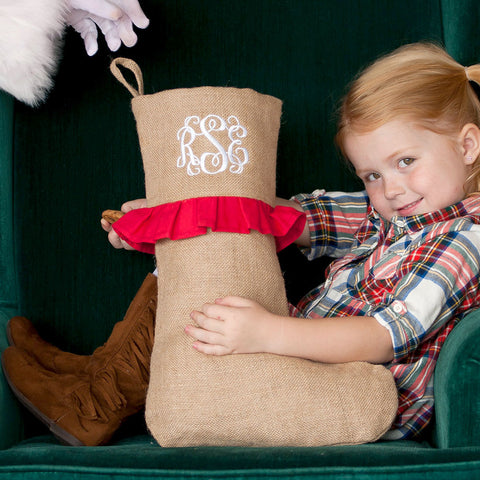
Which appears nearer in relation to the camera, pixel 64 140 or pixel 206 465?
pixel 206 465

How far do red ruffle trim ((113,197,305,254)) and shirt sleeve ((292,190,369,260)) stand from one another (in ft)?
0.77

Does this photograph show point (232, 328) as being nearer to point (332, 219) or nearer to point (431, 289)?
point (431, 289)

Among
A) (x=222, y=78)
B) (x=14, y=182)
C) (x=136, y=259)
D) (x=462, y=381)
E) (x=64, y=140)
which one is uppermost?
(x=222, y=78)

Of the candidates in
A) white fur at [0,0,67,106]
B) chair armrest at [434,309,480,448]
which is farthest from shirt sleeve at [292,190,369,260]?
white fur at [0,0,67,106]

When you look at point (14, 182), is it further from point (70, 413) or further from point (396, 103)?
point (396, 103)

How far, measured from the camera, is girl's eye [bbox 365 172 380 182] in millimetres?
1197

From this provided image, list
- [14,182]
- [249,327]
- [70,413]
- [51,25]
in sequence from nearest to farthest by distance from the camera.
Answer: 1. [249,327]
2. [70,413]
3. [51,25]
4. [14,182]

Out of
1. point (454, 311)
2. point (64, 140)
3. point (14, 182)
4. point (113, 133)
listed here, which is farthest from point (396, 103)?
point (14, 182)

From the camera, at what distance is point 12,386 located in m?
1.12

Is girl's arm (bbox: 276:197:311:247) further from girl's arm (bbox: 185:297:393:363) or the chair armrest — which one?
the chair armrest

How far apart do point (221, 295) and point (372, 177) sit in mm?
430

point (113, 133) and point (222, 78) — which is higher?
point (222, 78)

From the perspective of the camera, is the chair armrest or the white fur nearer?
the chair armrest

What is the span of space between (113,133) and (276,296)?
63 cm
